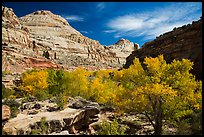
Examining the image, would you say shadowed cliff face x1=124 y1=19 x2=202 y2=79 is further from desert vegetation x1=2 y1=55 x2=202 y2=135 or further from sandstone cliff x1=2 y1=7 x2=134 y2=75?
sandstone cliff x1=2 y1=7 x2=134 y2=75

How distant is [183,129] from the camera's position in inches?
438

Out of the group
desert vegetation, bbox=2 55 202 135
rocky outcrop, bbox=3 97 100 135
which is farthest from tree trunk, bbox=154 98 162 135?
rocky outcrop, bbox=3 97 100 135

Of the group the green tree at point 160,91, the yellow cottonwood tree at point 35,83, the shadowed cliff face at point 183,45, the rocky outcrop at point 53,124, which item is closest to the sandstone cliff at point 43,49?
the yellow cottonwood tree at point 35,83

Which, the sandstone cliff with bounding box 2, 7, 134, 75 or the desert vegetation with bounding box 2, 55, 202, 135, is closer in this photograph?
the desert vegetation with bounding box 2, 55, 202, 135

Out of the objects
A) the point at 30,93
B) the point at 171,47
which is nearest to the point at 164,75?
the point at 30,93

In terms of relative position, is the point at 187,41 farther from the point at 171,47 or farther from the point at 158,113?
the point at 158,113

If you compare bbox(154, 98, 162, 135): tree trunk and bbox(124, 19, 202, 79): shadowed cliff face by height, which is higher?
bbox(124, 19, 202, 79): shadowed cliff face

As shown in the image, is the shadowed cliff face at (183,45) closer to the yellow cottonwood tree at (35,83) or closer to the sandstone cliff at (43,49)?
the yellow cottonwood tree at (35,83)

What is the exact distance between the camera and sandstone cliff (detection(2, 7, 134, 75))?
60244 millimetres

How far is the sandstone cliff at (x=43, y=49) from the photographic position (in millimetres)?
60244

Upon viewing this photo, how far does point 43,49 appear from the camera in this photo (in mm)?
88875

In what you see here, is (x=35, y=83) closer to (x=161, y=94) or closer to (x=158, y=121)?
(x=158, y=121)

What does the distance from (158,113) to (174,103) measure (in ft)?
3.02

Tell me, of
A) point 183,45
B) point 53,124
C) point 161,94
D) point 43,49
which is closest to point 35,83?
point 53,124
